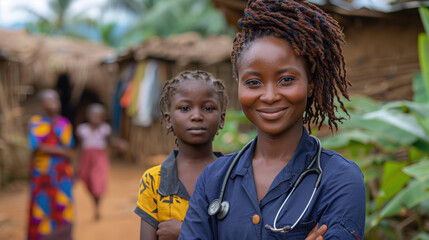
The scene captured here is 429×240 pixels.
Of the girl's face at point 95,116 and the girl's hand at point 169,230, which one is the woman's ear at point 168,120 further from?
the girl's face at point 95,116

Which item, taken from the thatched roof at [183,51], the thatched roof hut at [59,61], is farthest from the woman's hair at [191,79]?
the thatched roof hut at [59,61]

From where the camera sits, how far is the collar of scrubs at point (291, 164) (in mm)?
1254

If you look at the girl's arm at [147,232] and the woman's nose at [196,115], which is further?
the woman's nose at [196,115]

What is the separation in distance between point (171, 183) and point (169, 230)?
0.67 ft

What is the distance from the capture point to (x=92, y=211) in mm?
8383

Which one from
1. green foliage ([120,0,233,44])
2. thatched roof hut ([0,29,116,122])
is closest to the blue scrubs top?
thatched roof hut ([0,29,116,122])

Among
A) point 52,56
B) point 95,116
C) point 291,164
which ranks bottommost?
point 95,116

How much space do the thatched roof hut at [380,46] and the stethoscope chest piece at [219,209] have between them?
4.06m

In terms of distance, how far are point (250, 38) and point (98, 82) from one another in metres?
12.6

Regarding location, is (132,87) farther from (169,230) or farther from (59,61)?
(169,230)

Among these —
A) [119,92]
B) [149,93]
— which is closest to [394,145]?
[149,93]

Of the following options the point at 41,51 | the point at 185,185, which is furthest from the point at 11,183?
the point at 185,185

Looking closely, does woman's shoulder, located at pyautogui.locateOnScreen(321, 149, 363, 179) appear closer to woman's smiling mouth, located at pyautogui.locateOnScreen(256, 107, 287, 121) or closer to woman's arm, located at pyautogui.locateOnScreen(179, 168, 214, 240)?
woman's smiling mouth, located at pyautogui.locateOnScreen(256, 107, 287, 121)

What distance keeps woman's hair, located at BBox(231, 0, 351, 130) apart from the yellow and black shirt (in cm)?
65
